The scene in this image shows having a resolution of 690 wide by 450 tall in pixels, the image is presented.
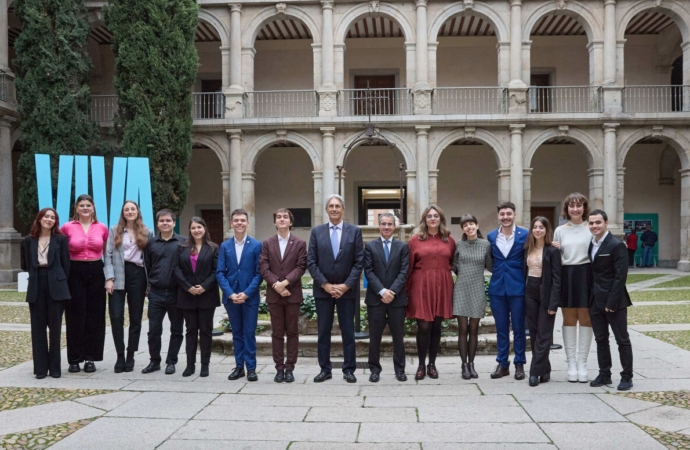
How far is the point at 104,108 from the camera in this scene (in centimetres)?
1942

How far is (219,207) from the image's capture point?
70.1 feet

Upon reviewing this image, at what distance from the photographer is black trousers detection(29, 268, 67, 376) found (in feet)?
18.2

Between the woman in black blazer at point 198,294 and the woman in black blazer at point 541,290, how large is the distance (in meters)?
3.20

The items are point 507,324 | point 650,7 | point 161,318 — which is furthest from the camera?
point 650,7

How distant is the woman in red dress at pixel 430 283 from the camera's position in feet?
17.5

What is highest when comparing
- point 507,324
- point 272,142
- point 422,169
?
point 272,142

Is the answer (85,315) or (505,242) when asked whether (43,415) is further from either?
(505,242)

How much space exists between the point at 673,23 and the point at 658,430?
20085mm

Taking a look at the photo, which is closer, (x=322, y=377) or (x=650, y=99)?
(x=322, y=377)

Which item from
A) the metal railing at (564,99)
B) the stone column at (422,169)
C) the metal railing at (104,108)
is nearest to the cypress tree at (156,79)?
the metal railing at (104,108)

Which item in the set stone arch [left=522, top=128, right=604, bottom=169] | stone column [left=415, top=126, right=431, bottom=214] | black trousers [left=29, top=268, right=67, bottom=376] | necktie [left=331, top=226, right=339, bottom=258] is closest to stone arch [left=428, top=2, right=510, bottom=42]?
stone column [left=415, top=126, right=431, bottom=214]

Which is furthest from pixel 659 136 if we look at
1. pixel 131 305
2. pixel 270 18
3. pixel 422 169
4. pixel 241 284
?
pixel 131 305

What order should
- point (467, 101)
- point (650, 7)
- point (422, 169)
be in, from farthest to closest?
point (467, 101) < point (422, 169) < point (650, 7)

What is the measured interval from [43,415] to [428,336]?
3499 millimetres
